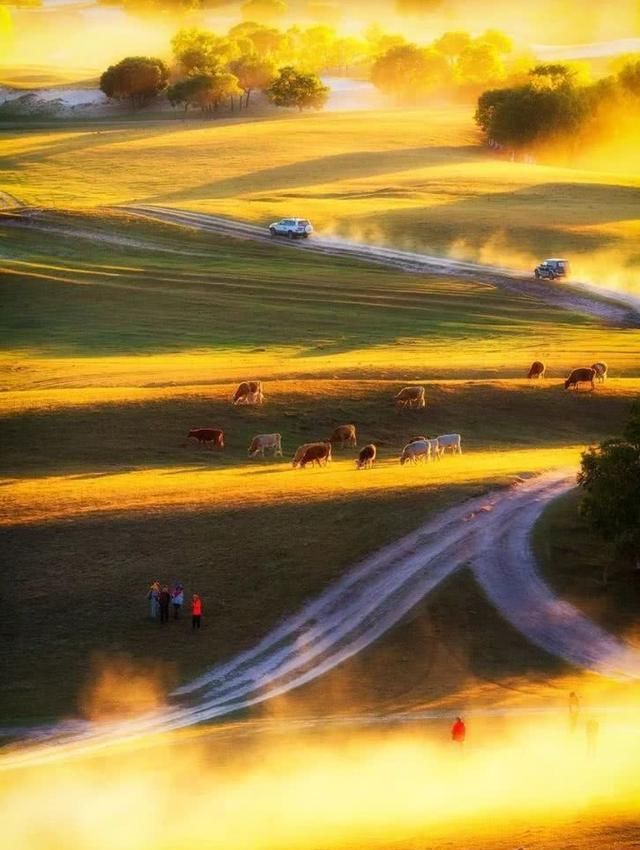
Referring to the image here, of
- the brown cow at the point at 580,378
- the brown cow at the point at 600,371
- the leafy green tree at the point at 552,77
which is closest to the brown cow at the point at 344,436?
the brown cow at the point at 580,378

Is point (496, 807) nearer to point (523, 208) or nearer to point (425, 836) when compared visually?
point (425, 836)

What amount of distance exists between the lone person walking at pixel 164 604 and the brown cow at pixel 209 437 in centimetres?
1721

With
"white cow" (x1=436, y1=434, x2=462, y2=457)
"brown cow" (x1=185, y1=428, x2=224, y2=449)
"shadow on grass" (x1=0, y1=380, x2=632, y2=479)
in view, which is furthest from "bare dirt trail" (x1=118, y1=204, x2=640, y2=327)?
"brown cow" (x1=185, y1=428, x2=224, y2=449)

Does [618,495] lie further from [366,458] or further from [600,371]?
[600,371]

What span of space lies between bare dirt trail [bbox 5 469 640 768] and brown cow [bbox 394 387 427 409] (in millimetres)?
14583

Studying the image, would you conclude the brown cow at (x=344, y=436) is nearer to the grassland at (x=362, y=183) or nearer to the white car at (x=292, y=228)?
the grassland at (x=362, y=183)

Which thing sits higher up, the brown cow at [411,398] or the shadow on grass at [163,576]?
the brown cow at [411,398]

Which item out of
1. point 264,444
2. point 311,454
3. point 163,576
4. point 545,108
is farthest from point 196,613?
point 545,108

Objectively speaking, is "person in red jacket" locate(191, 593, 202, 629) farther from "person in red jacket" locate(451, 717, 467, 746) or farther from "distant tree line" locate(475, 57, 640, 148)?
"distant tree line" locate(475, 57, 640, 148)

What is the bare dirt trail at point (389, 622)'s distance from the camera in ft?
127

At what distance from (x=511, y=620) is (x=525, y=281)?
6287 cm

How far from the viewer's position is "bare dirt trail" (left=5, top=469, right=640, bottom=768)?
3856cm

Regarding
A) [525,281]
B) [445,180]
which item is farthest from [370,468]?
[445,180]

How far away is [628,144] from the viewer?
18950 centimetres
